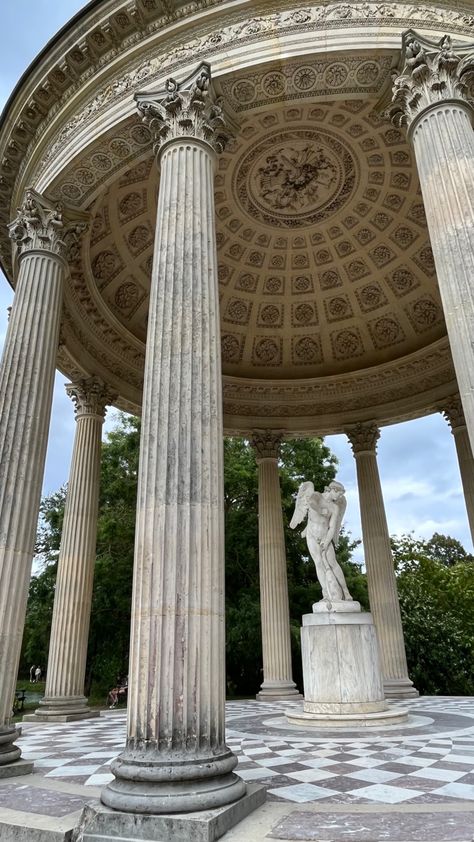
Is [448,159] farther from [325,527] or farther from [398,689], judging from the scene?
[398,689]

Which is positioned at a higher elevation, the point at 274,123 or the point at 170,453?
the point at 274,123

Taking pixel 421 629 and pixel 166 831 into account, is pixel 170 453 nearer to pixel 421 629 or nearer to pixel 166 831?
pixel 166 831

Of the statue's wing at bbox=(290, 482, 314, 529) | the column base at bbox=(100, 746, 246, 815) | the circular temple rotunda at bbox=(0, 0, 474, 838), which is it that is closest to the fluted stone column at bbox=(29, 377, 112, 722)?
the circular temple rotunda at bbox=(0, 0, 474, 838)

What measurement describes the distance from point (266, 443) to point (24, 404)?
20.8m

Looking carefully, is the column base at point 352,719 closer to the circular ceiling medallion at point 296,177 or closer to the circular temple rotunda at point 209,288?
the circular temple rotunda at point 209,288

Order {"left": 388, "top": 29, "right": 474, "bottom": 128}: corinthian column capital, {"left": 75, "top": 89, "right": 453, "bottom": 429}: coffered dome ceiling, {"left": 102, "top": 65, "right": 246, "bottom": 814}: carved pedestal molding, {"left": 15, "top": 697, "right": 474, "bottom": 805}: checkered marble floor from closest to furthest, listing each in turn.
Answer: {"left": 102, "top": 65, "right": 246, "bottom": 814}: carved pedestal molding
{"left": 15, "top": 697, "right": 474, "bottom": 805}: checkered marble floor
{"left": 388, "top": 29, "right": 474, "bottom": 128}: corinthian column capital
{"left": 75, "top": 89, "right": 453, "bottom": 429}: coffered dome ceiling

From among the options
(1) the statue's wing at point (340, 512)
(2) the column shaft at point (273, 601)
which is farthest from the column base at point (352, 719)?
(2) the column shaft at point (273, 601)

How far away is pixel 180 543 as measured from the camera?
9750mm

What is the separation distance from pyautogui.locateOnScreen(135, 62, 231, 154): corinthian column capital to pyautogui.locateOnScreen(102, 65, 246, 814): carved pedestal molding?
3.19 ft

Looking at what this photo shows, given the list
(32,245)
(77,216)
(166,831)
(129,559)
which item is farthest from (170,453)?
(129,559)

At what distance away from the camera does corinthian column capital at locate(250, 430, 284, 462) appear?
112 feet

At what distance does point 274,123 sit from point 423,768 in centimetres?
2467

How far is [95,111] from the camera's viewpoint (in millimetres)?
17641

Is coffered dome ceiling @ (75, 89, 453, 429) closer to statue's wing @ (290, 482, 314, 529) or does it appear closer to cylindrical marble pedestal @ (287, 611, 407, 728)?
statue's wing @ (290, 482, 314, 529)
